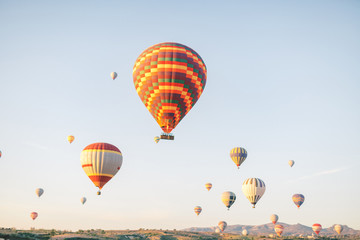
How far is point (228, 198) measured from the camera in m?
85.6

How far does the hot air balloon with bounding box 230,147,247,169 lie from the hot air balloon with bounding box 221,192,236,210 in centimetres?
967

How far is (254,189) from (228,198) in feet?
31.5

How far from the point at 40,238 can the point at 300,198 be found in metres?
66.2

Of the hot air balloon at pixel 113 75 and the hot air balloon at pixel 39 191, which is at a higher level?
the hot air balloon at pixel 113 75

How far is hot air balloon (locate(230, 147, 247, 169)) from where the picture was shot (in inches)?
3115

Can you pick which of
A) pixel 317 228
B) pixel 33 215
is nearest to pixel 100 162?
pixel 33 215

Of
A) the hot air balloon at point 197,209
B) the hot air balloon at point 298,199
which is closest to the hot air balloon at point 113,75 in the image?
the hot air balloon at point 197,209

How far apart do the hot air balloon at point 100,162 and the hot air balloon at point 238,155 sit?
32170 mm

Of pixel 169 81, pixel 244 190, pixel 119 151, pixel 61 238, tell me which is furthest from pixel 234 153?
pixel 61 238

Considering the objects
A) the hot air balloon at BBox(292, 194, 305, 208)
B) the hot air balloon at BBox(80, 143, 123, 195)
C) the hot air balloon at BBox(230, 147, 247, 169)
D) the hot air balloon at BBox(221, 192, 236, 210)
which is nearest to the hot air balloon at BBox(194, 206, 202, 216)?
the hot air balloon at BBox(221, 192, 236, 210)

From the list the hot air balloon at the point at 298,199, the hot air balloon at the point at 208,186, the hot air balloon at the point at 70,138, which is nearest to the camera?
the hot air balloon at the point at 70,138

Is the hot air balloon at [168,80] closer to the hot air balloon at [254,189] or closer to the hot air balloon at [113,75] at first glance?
the hot air balloon at [113,75]

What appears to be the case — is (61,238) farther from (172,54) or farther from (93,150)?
(172,54)

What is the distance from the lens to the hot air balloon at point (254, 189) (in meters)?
77.5
